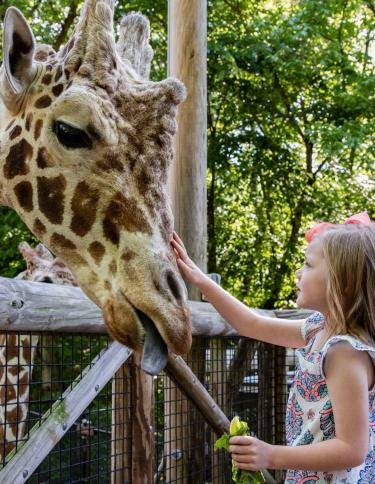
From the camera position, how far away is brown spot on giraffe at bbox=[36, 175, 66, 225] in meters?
1.97

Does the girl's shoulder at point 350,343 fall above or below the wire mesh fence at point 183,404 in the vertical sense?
above

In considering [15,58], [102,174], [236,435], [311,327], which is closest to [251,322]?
[311,327]

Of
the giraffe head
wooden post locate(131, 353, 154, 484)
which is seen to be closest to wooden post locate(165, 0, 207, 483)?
wooden post locate(131, 353, 154, 484)

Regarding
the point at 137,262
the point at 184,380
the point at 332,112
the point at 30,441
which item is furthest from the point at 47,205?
the point at 332,112

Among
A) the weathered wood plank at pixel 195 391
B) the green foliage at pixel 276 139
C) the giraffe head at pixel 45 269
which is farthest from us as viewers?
the green foliage at pixel 276 139

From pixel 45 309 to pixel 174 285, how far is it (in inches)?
28.1

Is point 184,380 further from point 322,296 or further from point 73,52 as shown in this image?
point 73,52

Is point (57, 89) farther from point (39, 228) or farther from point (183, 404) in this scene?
point (183, 404)

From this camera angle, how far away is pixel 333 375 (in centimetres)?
200

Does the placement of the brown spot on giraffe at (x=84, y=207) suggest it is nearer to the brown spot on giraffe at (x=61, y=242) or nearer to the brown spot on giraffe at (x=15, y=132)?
the brown spot on giraffe at (x=61, y=242)

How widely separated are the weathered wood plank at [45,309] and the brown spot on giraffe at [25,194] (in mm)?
248

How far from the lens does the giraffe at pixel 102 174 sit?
69.9 inches

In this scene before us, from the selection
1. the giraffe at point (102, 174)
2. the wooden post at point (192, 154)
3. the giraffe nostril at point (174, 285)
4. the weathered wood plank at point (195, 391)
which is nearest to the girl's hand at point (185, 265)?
the giraffe at point (102, 174)

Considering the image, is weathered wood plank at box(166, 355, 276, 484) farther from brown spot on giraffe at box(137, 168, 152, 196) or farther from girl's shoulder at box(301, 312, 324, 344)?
brown spot on giraffe at box(137, 168, 152, 196)
